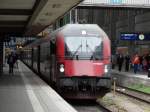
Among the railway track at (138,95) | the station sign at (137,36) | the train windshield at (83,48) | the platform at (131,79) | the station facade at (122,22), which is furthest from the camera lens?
the station facade at (122,22)

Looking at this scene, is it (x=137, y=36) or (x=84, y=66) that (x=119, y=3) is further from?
(x=84, y=66)

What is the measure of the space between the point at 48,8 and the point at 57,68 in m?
3.47

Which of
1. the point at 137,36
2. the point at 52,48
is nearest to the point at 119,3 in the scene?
the point at 137,36

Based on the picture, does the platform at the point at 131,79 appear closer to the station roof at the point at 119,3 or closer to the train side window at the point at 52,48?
the station roof at the point at 119,3

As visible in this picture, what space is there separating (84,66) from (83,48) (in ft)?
3.17

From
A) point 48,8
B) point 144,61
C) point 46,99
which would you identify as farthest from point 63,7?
point 144,61

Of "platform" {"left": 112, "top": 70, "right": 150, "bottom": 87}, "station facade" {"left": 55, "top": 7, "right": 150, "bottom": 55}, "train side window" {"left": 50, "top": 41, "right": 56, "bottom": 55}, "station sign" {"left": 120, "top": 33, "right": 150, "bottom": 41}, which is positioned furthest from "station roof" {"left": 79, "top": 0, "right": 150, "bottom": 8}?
"train side window" {"left": 50, "top": 41, "right": 56, "bottom": 55}

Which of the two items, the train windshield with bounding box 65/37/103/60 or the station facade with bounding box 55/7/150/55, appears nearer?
the train windshield with bounding box 65/37/103/60

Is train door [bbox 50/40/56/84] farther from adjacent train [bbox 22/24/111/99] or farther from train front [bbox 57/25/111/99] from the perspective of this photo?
train front [bbox 57/25/111/99]

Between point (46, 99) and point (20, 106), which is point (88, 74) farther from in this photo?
point (20, 106)

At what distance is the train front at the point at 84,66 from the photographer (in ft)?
68.9

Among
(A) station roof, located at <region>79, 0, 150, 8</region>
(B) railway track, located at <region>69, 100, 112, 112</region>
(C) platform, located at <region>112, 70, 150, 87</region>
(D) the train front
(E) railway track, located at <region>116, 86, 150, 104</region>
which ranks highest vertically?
(A) station roof, located at <region>79, 0, 150, 8</region>

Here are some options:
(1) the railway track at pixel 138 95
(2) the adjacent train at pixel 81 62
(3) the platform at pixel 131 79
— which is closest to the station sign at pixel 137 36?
(3) the platform at pixel 131 79

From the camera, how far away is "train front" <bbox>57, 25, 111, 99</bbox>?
68.9 ft
